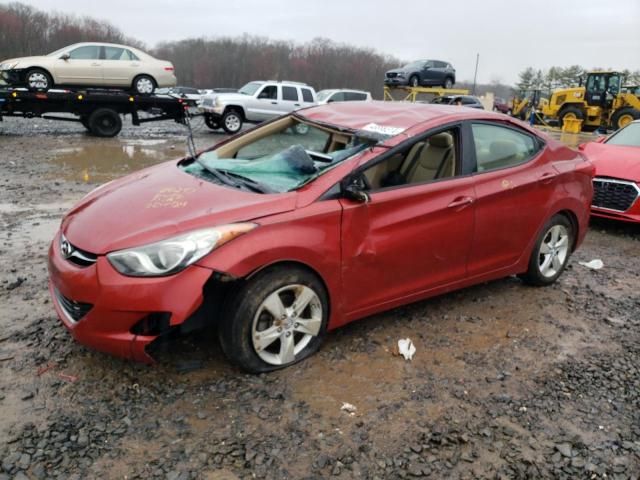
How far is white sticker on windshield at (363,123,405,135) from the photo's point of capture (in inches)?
139

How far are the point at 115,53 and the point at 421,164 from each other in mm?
14503

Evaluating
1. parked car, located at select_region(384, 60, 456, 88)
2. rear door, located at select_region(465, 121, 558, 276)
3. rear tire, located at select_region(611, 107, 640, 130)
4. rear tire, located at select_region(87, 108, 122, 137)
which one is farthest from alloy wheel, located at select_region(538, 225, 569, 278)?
parked car, located at select_region(384, 60, 456, 88)

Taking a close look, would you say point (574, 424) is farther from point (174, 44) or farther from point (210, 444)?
point (174, 44)

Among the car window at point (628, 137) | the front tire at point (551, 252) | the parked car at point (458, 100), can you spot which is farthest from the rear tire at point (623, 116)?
the front tire at point (551, 252)

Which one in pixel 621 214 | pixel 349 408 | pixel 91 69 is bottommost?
pixel 349 408

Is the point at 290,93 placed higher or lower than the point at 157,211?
higher

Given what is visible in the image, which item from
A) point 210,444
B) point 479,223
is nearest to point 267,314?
point 210,444

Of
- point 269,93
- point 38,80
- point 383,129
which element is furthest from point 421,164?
point 269,93

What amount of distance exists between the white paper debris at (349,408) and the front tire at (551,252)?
2.33m

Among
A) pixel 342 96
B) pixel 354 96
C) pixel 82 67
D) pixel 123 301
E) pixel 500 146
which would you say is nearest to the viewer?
pixel 123 301

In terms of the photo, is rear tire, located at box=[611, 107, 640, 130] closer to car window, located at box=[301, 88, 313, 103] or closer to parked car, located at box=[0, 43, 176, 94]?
car window, located at box=[301, 88, 313, 103]

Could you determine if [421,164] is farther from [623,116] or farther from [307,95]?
[623,116]

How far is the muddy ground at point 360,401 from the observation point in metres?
2.45

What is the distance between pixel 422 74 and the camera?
2828 centimetres
